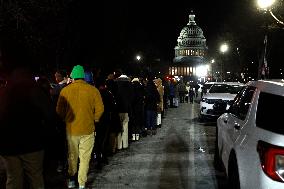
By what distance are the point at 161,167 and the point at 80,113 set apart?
2.82 m

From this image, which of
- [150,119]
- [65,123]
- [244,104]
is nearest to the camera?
[244,104]

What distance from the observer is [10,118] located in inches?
202

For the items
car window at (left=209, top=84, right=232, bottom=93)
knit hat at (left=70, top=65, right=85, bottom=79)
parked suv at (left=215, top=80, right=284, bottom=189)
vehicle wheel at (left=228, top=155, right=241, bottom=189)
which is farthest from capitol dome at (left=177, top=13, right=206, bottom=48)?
parked suv at (left=215, top=80, right=284, bottom=189)

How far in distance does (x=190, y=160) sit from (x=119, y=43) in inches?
1779

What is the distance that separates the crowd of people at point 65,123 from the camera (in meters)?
5.14

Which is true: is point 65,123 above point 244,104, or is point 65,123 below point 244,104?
below

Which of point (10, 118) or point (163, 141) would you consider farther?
point (163, 141)

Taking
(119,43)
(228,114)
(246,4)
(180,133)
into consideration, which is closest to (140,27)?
(119,43)

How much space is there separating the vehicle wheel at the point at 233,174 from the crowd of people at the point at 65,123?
87.5 inches

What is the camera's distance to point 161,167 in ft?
32.6

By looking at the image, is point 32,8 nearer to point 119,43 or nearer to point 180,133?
point 180,133

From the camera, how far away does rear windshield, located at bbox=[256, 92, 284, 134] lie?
5.04 meters

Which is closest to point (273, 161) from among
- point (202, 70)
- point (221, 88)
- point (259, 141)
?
point (259, 141)

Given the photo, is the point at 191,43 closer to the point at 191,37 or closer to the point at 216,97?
the point at 191,37
